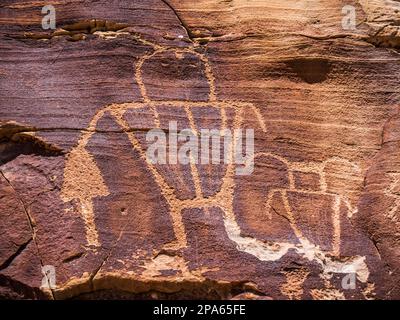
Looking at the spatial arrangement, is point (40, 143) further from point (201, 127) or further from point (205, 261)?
point (205, 261)

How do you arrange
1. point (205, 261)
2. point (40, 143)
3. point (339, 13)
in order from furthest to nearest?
point (339, 13) → point (40, 143) → point (205, 261)

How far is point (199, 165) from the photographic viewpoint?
9.64 feet

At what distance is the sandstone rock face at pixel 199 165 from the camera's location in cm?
274

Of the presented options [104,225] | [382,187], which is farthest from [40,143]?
[382,187]

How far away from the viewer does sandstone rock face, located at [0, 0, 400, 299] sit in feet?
9.00

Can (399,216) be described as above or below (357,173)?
below

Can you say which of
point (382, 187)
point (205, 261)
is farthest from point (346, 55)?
point (205, 261)

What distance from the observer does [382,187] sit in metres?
2.92

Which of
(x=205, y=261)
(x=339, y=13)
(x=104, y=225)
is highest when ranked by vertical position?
(x=339, y=13)

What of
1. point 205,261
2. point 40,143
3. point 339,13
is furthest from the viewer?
point 339,13

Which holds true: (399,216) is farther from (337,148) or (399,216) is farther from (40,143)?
(40,143)

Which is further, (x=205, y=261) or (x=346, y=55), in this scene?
(x=346, y=55)

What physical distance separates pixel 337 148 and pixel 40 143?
1.47 m

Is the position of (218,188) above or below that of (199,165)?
below
